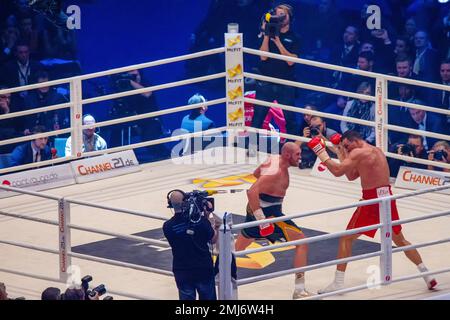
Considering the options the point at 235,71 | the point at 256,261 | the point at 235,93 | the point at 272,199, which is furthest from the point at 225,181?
the point at 272,199

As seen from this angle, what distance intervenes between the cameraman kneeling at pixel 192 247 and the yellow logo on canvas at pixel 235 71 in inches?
218

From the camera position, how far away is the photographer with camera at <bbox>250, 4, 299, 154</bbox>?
16.9 meters

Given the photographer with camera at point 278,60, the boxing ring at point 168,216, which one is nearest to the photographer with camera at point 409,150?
the boxing ring at point 168,216

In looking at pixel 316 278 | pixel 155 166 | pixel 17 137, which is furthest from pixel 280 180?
pixel 17 137

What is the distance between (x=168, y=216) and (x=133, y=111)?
340 centimetres

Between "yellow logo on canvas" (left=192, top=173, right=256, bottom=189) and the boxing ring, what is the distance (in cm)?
13

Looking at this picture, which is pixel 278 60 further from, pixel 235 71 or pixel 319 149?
pixel 319 149

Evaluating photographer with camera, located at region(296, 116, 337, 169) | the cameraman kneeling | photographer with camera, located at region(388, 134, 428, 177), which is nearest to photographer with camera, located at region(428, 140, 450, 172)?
photographer with camera, located at region(388, 134, 428, 177)

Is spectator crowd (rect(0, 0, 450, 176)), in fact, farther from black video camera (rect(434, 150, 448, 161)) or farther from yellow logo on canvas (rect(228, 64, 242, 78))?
yellow logo on canvas (rect(228, 64, 242, 78))

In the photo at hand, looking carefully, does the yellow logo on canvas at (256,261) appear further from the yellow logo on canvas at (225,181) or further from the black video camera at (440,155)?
the black video camera at (440,155)

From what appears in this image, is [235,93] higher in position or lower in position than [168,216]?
higher

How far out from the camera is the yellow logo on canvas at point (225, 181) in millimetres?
15883

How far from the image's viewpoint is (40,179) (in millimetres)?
15727

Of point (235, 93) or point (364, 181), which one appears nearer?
point (364, 181)
